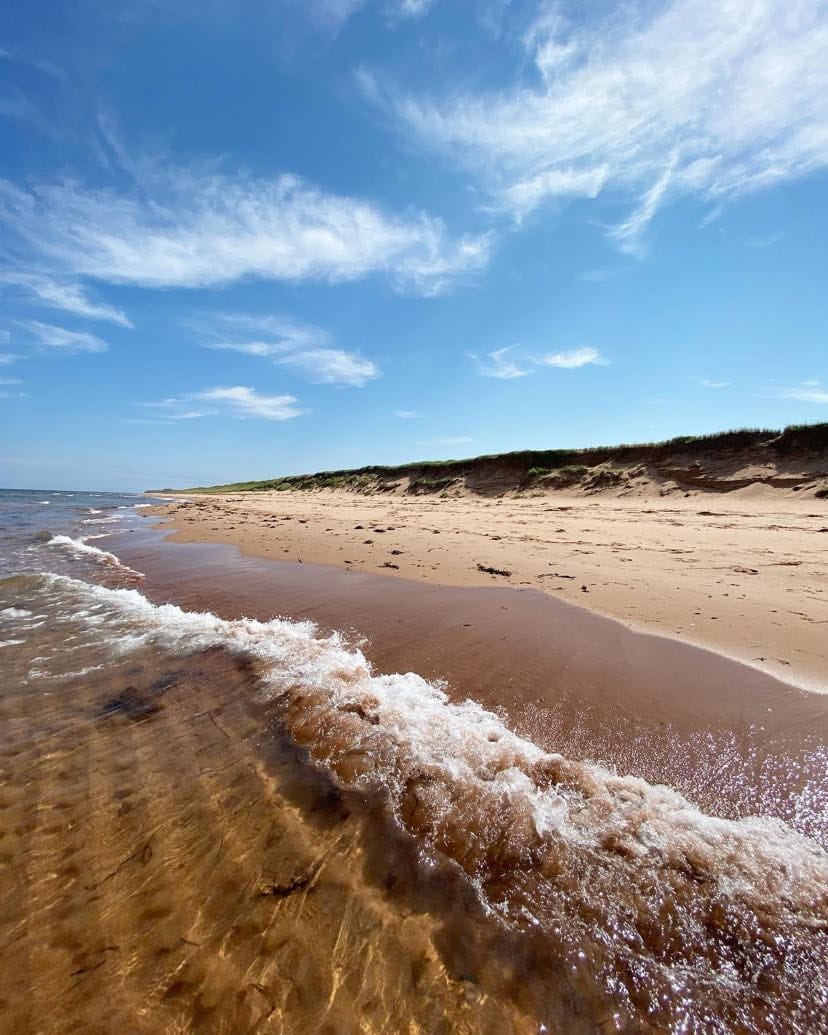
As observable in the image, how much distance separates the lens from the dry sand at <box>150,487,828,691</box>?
179 inches

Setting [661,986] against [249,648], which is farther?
[249,648]

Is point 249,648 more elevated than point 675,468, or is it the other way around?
point 675,468

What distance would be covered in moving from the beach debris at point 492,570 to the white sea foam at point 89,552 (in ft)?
21.6

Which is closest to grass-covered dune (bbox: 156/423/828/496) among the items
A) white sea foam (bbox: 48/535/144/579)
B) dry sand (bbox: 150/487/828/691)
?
dry sand (bbox: 150/487/828/691)

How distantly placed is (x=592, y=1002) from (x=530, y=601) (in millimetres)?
4457

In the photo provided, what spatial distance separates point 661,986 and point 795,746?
2.03m

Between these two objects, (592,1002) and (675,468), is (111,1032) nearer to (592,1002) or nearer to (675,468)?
(592,1002)

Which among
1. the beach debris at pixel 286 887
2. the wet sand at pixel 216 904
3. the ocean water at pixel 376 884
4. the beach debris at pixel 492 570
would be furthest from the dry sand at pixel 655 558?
the beach debris at pixel 286 887

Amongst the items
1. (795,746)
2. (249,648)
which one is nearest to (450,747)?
(795,746)

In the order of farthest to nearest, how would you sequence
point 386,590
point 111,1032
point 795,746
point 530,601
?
point 386,590 → point 530,601 → point 795,746 → point 111,1032

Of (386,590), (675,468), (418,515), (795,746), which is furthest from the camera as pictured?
(675,468)

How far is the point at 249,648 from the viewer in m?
4.82

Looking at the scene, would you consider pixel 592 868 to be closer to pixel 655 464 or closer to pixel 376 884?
pixel 376 884

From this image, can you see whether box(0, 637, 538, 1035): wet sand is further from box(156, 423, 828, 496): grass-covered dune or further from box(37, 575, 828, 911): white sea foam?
box(156, 423, 828, 496): grass-covered dune
